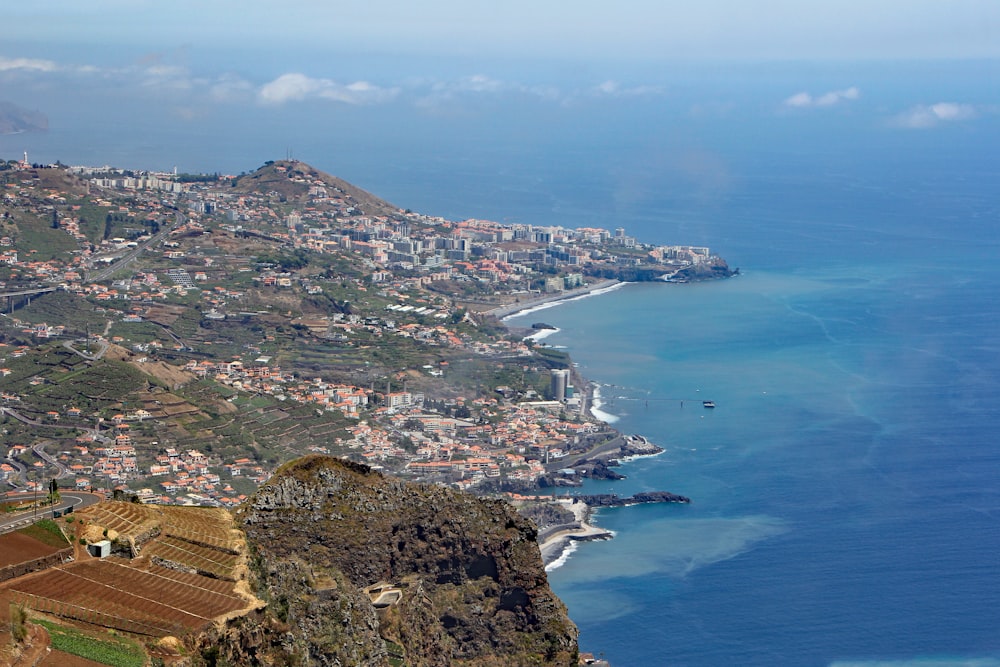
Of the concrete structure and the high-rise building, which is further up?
the concrete structure

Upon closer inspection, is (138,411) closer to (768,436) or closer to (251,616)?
(768,436)

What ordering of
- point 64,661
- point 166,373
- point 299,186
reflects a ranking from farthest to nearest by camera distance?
point 299,186, point 166,373, point 64,661

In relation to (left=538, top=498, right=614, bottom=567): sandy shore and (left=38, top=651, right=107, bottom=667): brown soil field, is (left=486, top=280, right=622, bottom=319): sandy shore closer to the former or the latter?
(left=538, top=498, right=614, bottom=567): sandy shore

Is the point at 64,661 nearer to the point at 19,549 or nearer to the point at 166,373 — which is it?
the point at 19,549

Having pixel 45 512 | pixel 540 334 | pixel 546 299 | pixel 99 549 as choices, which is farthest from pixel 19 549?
pixel 546 299

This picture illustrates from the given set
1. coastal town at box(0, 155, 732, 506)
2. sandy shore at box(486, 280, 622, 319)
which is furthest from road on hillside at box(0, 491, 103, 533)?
sandy shore at box(486, 280, 622, 319)

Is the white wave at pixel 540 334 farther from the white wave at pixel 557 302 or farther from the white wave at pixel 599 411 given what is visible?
the white wave at pixel 599 411
